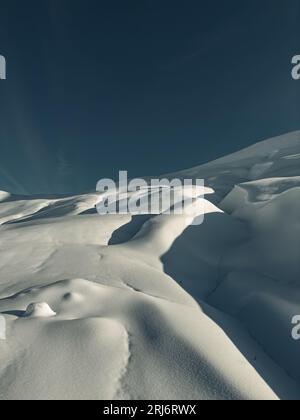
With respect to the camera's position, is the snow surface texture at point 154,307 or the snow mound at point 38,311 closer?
the snow surface texture at point 154,307

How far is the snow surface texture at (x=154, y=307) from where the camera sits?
318cm

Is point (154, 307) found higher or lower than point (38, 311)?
lower

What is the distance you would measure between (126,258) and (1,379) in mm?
4470

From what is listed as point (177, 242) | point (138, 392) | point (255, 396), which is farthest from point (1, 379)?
point (177, 242)

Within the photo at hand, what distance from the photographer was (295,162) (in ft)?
68.5

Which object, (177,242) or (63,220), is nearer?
(177,242)

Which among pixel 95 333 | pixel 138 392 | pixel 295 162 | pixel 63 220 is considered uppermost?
pixel 295 162

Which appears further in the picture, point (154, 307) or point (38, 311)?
point (154, 307)

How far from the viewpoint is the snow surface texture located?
318cm

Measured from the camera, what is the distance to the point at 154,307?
4672mm

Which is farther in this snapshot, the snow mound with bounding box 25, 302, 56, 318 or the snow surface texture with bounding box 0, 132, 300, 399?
the snow mound with bounding box 25, 302, 56, 318
